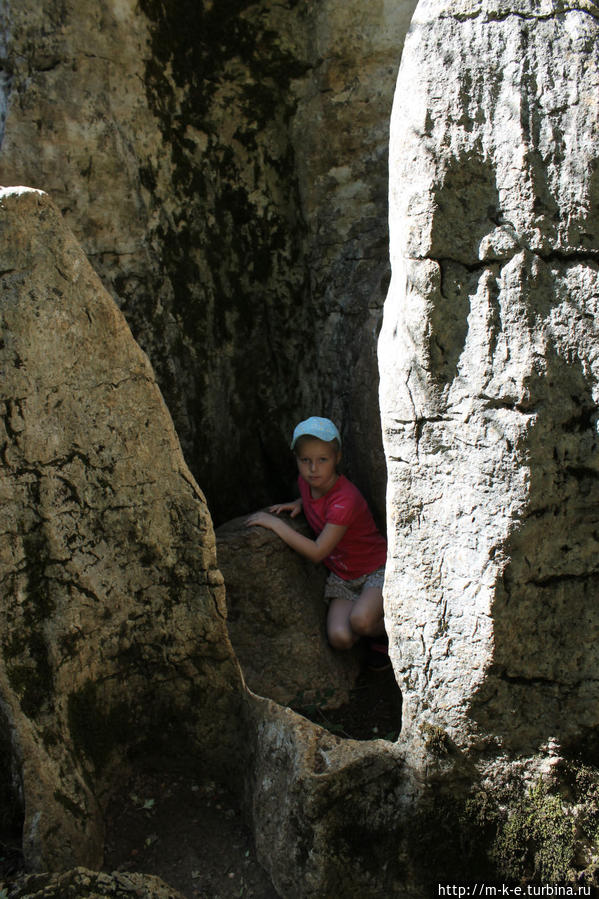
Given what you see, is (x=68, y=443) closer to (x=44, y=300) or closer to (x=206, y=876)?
(x=44, y=300)

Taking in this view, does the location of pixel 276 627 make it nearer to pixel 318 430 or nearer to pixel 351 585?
pixel 351 585

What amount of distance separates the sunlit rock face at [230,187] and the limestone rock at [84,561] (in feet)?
2.85

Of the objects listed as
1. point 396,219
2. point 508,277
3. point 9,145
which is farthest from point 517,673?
point 9,145

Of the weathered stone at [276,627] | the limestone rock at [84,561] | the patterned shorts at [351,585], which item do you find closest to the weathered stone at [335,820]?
the limestone rock at [84,561]

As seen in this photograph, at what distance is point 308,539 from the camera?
3.47 meters

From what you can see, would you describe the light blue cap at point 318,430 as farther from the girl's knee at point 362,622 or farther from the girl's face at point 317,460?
the girl's knee at point 362,622

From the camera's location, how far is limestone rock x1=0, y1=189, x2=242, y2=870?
7.98ft

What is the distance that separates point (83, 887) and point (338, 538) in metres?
1.59

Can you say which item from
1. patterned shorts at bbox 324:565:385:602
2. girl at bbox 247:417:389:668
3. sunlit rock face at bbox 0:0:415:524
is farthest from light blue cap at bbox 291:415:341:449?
patterned shorts at bbox 324:565:385:602

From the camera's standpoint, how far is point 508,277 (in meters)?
2.21

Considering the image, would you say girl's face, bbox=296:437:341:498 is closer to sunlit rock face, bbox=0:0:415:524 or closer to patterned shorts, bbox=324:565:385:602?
sunlit rock face, bbox=0:0:415:524

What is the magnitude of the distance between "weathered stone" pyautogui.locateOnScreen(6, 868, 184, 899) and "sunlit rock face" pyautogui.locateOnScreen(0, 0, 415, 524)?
1710mm

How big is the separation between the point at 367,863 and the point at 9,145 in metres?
2.56

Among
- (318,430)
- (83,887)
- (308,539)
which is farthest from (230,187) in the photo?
(83,887)
